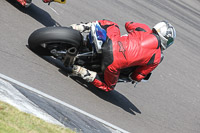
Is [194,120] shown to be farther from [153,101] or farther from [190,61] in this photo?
[190,61]

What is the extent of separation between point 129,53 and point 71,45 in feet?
3.31

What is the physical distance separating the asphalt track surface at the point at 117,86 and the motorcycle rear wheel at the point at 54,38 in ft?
0.84

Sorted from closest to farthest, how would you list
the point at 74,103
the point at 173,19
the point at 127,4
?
the point at 74,103
the point at 127,4
the point at 173,19

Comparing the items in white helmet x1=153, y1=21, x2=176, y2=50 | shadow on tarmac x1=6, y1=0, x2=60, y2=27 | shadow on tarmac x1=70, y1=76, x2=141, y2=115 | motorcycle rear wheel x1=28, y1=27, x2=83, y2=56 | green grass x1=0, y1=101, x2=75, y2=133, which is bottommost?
shadow on tarmac x1=70, y1=76, x2=141, y2=115

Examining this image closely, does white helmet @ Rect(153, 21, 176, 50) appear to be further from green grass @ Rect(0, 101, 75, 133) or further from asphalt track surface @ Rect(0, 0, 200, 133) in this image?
green grass @ Rect(0, 101, 75, 133)

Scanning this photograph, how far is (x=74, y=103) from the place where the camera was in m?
6.42

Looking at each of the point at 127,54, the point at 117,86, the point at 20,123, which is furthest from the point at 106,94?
the point at 20,123

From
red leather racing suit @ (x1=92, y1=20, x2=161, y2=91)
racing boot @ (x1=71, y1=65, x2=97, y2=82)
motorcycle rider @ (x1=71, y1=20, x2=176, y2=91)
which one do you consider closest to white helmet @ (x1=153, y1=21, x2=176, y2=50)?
motorcycle rider @ (x1=71, y1=20, x2=176, y2=91)

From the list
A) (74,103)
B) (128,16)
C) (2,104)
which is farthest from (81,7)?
(2,104)

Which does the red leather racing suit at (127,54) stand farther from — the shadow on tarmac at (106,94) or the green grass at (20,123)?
the green grass at (20,123)

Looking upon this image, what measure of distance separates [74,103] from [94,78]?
805 mm

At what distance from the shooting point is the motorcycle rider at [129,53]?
6.72 meters

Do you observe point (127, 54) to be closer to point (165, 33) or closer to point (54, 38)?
point (165, 33)

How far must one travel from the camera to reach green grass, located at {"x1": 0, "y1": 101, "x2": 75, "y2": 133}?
14.5 ft
